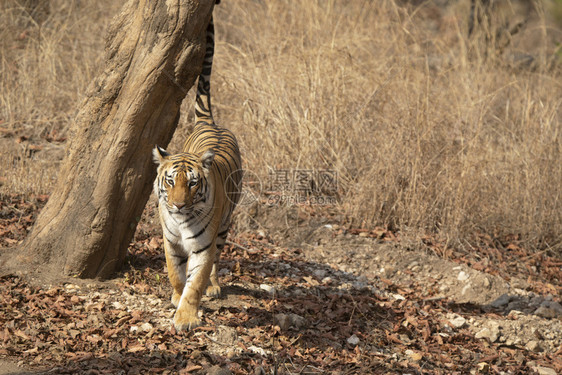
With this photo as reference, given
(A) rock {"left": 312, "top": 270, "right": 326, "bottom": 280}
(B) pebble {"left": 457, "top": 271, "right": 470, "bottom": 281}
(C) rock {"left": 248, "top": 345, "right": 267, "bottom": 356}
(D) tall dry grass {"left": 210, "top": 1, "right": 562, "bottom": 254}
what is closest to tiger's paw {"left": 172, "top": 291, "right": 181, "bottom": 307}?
(C) rock {"left": 248, "top": 345, "right": 267, "bottom": 356}

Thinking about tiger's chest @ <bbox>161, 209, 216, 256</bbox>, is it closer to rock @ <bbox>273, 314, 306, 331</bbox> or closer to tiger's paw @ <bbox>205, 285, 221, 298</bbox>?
tiger's paw @ <bbox>205, 285, 221, 298</bbox>

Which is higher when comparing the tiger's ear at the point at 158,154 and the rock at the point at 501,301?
the tiger's ear at the point at 158,154

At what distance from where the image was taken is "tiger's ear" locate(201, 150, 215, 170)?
379 centimetres

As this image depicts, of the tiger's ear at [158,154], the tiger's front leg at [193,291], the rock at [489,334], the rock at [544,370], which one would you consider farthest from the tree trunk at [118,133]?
the rock at [544,370]

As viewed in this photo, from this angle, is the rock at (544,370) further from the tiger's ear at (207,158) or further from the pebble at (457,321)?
A: the tiger's ear at (207,158)

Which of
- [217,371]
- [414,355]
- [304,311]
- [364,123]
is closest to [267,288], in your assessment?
[304,311]

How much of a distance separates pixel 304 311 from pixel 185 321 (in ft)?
3.57

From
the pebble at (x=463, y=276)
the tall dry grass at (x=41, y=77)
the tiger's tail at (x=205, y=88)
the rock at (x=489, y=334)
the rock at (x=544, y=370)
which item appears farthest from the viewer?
the tall dry grass at (x=41, y=77)

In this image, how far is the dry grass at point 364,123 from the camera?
20.0 ft

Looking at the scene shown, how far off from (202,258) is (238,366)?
2.24 ft

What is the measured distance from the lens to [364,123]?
6.77 metres

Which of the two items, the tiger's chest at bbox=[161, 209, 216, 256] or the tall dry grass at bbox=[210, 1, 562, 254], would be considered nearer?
the tiger's chest at bbox=[161, 209, 216, 256]

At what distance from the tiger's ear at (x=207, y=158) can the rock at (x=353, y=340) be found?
1604 mm

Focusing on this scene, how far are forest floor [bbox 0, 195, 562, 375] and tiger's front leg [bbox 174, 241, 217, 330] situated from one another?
0.11m
